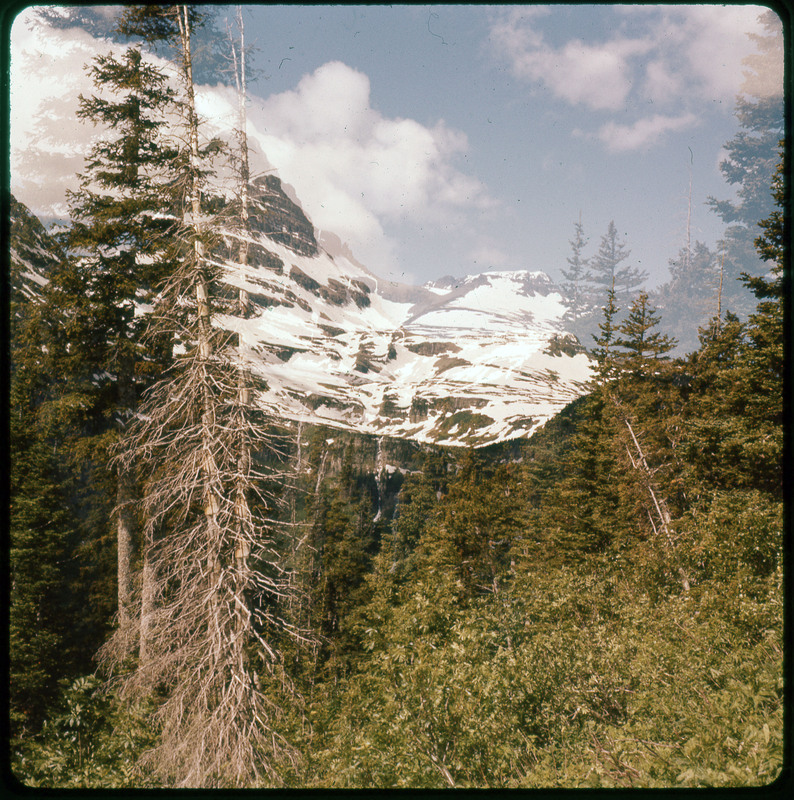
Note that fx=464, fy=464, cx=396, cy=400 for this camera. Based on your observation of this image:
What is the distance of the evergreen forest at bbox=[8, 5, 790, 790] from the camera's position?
450 cm

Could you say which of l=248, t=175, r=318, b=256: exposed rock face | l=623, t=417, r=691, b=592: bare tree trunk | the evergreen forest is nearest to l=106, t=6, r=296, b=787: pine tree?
the evergreen forest

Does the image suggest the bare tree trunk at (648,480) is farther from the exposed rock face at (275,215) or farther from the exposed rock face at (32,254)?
the exposed rock face at (32,254)

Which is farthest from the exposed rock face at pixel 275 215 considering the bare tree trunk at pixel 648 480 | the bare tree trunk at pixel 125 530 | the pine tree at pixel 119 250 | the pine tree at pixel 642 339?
the pine tree at pixel 642 339

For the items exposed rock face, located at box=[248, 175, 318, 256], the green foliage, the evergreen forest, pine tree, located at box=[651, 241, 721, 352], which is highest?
pine tree, located at box=[651, 241, 721, 352]

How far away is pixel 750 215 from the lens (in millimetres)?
10883

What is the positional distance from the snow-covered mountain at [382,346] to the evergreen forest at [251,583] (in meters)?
0.46

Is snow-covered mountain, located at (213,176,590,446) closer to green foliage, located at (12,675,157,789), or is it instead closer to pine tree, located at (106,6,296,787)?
pine tree, located at (106,6,296,787)

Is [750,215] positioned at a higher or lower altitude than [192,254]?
higher

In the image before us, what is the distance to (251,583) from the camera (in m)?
6.36

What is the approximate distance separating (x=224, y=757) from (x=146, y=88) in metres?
11.9

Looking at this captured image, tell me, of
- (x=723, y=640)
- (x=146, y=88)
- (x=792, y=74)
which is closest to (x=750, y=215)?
(x=792, y=74)

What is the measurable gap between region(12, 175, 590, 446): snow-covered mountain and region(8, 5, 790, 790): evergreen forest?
46 cm

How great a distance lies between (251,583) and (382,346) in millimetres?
9561

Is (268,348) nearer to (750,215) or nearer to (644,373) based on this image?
(750,215)
